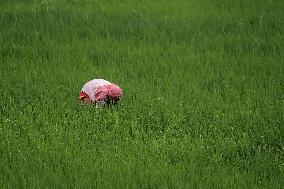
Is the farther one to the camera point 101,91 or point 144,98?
point 144,98

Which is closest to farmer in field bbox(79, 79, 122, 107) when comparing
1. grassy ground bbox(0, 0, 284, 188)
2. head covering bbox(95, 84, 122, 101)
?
head covering bbox(95, 84, 122, 101)

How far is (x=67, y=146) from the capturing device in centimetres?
346

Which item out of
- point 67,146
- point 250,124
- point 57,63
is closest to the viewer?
point 67,146

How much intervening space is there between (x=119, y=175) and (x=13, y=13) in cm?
515

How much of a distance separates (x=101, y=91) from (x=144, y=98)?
49cm

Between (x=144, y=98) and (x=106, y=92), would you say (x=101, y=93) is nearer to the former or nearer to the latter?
(x=106, y=92)

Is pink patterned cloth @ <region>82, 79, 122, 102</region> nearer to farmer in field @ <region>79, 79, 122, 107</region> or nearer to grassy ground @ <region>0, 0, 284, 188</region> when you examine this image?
farmer in field @ <region>79, 79, 122, 107</region>

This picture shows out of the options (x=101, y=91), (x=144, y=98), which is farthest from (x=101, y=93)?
(x=144, y=98)

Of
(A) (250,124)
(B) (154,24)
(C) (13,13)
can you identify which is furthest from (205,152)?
(C) (13,13)

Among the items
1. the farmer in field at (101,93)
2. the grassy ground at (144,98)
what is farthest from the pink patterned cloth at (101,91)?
the grassy ground at (144,98)

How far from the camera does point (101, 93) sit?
420 cm

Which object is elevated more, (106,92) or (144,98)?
(106,92)

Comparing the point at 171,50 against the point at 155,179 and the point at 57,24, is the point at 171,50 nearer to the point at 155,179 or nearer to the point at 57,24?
the point at 57,24

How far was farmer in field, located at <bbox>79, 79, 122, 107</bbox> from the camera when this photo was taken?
421 cm
